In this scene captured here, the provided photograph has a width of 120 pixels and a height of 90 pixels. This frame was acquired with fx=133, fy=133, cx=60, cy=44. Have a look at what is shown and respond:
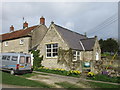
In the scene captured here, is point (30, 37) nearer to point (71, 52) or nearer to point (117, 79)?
point (71, 52)

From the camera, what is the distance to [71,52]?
17969 millimetres

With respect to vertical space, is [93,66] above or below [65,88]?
above

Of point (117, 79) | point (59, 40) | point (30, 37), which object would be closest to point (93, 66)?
point (117, 79)

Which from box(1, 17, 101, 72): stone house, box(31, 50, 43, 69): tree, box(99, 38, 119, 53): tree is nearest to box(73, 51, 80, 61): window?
box(1, 17, 101, 72): stone house

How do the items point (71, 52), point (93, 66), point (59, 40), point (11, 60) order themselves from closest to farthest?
point (11, 60) < point (93, 66) < point (71, 52) < point (59, 40)

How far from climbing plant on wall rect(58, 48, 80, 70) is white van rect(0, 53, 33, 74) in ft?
17.8

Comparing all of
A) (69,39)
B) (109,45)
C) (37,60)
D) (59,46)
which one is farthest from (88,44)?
(109,45)

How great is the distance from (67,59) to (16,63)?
735 centimetres

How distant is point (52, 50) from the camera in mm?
19859

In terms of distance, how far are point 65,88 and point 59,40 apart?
1056 centimetres

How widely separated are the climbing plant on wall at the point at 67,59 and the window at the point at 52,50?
1034mm

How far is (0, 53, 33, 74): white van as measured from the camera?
1324 cm

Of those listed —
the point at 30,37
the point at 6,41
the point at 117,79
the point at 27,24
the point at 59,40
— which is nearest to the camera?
the point at 117,79

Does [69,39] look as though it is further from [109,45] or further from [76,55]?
[109,45]
